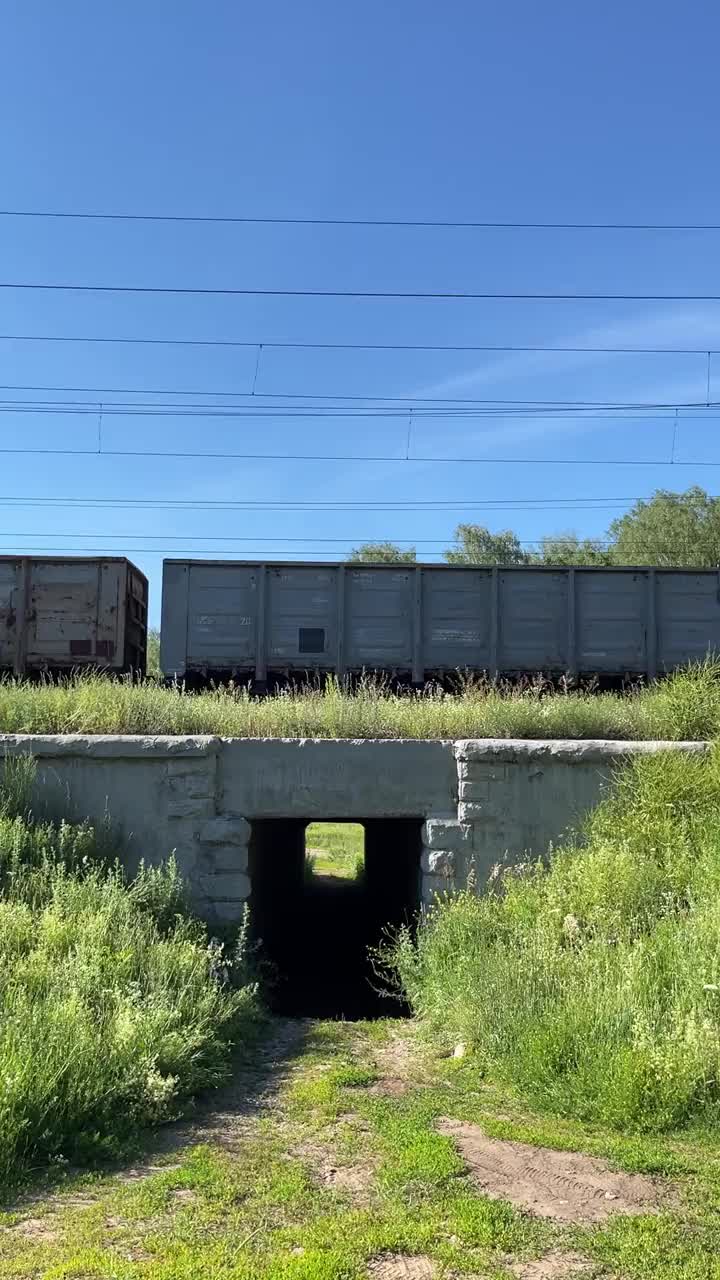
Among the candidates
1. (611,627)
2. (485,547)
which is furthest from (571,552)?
(611,627)

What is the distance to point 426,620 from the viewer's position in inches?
595

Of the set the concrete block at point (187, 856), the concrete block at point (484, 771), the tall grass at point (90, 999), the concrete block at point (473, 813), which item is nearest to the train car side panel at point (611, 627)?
the concrete block at point (484, 771)

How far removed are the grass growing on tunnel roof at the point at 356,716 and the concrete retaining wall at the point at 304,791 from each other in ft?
1.43

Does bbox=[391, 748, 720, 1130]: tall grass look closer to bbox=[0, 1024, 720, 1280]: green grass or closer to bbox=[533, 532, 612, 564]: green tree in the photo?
bbox=[0, 1024, 720, 1280]: green grass

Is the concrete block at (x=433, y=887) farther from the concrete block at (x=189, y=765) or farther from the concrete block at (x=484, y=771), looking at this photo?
the concrete block at (x=189, y=765)

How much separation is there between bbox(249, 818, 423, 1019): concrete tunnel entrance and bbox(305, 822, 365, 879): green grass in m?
3.88

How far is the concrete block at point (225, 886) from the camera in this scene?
323 inches

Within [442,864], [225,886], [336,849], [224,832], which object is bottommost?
[336,849]

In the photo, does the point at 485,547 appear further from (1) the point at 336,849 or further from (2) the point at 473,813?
(2) the point at 473,813

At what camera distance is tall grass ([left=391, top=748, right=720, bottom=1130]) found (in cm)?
503

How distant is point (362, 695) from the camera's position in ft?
30.8

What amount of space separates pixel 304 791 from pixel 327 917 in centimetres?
867

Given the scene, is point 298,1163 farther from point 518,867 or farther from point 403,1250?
point 518,867

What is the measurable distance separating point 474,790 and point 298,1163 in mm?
4184
